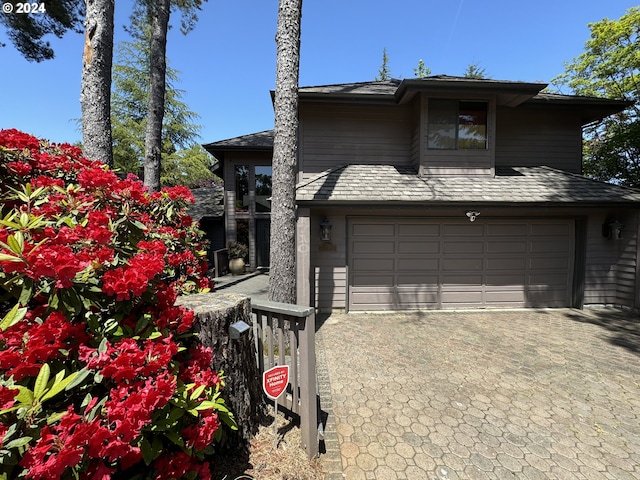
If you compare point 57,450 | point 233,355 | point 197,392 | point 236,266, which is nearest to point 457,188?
point 233,355

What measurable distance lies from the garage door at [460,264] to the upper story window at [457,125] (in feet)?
6.95

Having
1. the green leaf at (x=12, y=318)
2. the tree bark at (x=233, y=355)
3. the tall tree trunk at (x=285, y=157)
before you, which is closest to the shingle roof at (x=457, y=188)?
the tall tree trunk at (x=285, y=157)

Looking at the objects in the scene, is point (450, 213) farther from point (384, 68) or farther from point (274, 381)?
point (384, 68)

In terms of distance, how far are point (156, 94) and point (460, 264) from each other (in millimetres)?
9102

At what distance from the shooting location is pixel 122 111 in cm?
1894

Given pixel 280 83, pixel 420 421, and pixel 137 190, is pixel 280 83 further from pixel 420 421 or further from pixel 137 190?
pixel 420 421

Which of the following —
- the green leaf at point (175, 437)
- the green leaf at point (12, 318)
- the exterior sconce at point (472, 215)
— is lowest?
the green leaf at point (175, 437)

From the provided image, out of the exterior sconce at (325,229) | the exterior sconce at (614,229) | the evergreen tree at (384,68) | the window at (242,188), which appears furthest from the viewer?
the evergreen tree at (384,68)

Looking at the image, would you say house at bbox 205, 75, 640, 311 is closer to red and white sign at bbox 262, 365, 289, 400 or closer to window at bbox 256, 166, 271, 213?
red and white sign at bbox 262, 365, 289, 400

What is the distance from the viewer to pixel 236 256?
482 inches

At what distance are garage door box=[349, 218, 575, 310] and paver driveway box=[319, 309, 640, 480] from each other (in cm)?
108

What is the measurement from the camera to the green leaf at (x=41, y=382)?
120cm

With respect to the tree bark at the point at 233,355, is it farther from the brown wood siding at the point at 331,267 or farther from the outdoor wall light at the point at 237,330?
the brown wood siding at the point at 331,267

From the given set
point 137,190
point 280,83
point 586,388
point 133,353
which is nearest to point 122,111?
point 280,83
